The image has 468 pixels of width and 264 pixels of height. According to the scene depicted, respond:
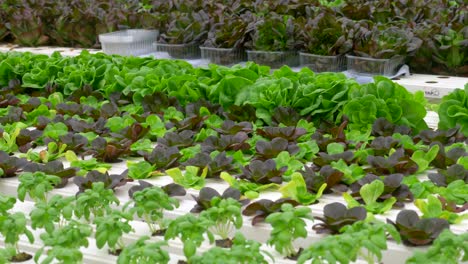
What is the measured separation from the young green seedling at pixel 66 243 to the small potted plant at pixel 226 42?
3486 millimetres

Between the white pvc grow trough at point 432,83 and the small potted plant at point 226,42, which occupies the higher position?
the small potted plant at point 226,42

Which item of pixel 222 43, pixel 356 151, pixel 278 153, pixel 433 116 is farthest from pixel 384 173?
pixel 222 43

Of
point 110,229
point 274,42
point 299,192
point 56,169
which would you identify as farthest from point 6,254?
point 274,42

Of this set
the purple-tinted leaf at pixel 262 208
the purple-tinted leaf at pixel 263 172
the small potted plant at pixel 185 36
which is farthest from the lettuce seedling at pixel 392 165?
the small potted plant at pixel 185 36

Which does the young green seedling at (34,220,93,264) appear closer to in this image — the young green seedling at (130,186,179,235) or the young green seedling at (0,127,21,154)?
the young green seedling at (130,186,179,235)

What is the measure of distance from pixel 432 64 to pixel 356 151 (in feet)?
7.48

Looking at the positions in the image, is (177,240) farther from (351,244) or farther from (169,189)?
(351,244)

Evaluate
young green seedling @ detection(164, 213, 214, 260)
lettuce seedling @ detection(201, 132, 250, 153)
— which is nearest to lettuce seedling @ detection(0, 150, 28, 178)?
lettuce seedling @ detection(201, 132, 250, 153)

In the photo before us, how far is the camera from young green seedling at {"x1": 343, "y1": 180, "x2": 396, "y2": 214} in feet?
8.04

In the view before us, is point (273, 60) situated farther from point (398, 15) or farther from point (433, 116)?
point (433, 116)

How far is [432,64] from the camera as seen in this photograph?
5051 millimetres

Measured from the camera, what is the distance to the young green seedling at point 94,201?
7.94 ft

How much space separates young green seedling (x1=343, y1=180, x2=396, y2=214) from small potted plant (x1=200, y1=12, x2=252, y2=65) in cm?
317

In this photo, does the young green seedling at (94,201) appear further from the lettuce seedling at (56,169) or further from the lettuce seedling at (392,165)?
the lettuce seedling at (392,165)
